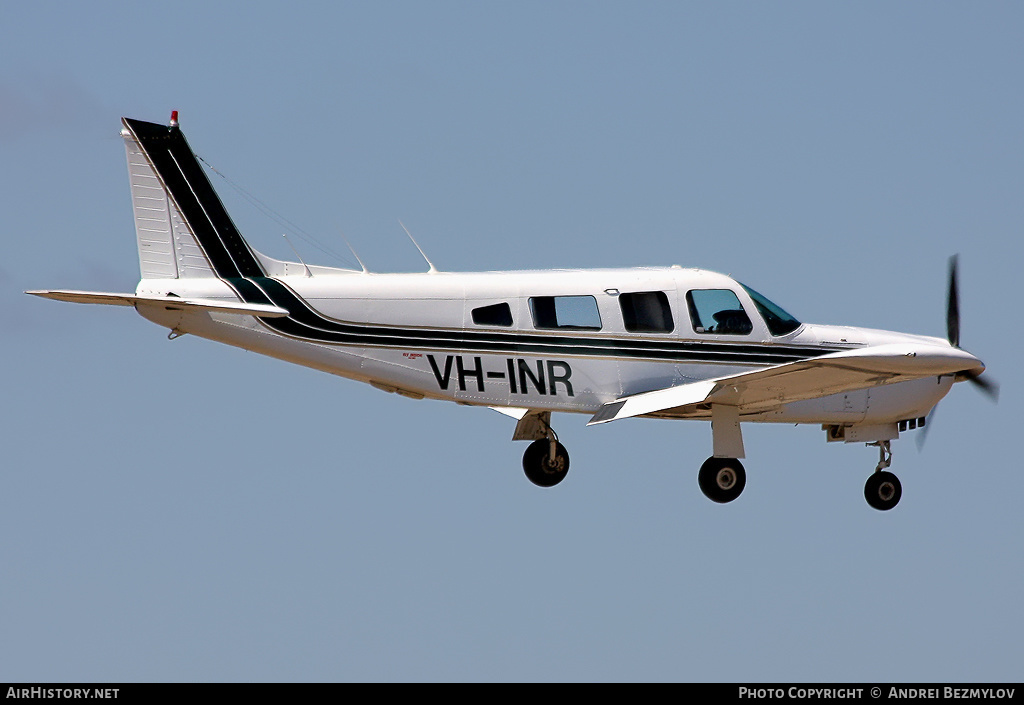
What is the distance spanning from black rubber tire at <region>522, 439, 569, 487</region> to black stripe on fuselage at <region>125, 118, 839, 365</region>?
94.0 inches

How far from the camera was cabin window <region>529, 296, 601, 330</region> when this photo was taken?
23109 mm

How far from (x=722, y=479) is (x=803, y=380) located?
2.11 meters

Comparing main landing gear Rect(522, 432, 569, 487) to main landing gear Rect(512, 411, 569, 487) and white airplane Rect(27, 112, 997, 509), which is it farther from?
white airplane Rect(27, 112, 997, 509)

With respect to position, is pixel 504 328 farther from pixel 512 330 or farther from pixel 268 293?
pixel 268 293

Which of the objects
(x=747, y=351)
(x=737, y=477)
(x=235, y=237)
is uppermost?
(x=235, y=237)

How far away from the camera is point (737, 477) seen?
23859 millimetres

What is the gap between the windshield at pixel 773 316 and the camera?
954 inches

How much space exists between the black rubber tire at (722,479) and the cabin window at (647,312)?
2248mm

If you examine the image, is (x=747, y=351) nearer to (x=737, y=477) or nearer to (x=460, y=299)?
(x=737, y=477)

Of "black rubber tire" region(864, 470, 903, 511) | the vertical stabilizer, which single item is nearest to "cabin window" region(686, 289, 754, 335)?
"black rubber tire" region(864, 470, 903, 511)

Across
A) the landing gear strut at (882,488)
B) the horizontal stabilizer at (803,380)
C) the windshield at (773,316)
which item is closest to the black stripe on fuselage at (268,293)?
the horizontal stabilizer at (803,380)

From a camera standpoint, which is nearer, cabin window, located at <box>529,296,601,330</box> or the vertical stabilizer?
the vertical stabilizer

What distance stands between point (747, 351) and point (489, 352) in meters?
4.19
